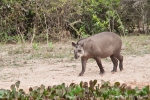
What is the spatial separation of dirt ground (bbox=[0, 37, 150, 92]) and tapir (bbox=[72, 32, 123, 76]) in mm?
329

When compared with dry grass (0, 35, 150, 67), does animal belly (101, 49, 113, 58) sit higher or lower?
higher

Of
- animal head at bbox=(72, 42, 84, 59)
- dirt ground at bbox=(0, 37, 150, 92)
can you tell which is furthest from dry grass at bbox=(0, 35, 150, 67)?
animal head at bbox=(72, 42, 84, 59)

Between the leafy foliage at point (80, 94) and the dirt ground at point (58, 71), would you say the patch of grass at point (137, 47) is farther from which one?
the leafy foliage at point (80, 94)

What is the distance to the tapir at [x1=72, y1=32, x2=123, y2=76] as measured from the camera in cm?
990

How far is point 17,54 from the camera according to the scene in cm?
1327

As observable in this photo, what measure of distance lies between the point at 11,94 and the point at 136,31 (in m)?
14.0

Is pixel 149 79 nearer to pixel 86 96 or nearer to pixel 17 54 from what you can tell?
pixel 86 96

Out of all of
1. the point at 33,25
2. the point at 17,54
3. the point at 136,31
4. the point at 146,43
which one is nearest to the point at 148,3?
the point at 136,31

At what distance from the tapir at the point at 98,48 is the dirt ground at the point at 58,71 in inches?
12.9

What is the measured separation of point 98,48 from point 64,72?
1.07 metres

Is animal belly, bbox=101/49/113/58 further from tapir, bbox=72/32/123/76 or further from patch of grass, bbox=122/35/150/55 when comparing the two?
patch of grass, bbox=122/35/150/55

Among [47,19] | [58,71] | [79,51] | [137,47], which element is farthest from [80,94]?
[47,19]

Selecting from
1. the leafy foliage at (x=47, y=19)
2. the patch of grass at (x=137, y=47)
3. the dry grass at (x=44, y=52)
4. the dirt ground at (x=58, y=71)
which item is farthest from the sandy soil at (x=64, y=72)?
the leafy foliage at (x=47, y=19)

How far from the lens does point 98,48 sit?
10.1m
